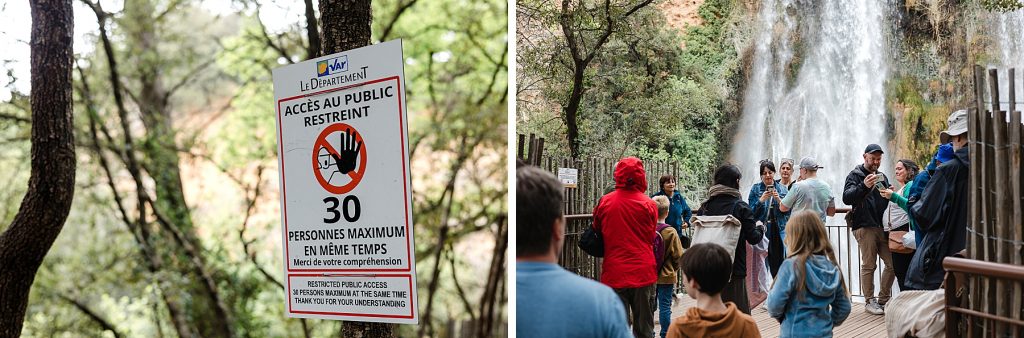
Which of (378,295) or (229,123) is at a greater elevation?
(229,123)

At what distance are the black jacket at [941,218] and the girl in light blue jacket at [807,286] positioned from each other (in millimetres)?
631

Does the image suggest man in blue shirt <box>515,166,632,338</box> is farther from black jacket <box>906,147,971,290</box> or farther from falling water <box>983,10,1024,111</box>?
falling water <box>983,10,1024,111</box>

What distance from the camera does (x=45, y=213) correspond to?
15.1 ft

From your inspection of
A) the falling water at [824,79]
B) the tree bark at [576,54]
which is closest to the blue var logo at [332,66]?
the tree bark at [576,54]

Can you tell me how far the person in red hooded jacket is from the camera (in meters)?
3.57

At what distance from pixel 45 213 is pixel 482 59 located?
3920mm

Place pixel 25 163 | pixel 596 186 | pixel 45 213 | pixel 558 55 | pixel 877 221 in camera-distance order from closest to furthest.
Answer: pixel 45 213 < pixel 877 221 < pixel 596 186 < pixel 25 163 < pixel 558 55

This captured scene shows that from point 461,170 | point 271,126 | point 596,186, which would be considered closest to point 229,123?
point 271,126

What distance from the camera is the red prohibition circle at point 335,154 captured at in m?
1.93

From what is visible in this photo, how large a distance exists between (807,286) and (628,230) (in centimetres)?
97

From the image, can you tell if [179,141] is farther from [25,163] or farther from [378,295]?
[378,295]

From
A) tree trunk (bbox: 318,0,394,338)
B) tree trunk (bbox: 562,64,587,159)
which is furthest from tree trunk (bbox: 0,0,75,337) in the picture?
tree trunk (bbox: 562,64,587,159)

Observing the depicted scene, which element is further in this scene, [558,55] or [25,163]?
[558,55]

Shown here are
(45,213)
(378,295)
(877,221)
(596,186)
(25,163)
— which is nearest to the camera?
(378,295)
